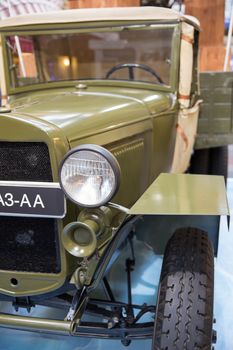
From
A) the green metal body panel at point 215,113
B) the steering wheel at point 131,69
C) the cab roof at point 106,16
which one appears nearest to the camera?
the cab roof at point 106,16

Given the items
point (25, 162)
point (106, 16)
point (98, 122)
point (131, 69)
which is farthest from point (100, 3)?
point (25, 162)

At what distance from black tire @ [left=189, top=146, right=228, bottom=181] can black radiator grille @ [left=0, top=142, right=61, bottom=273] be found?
2422 mm

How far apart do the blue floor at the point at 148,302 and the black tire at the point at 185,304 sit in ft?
2.10

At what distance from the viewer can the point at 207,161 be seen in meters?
3.90

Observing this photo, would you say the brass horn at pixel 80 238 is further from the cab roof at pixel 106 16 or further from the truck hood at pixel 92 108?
the cab roof at pixel 106 16

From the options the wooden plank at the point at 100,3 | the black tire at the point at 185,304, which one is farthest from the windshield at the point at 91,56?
the wooden plank at the point at 100,3

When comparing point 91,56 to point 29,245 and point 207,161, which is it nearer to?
point 207,161

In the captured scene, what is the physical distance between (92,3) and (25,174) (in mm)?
4656

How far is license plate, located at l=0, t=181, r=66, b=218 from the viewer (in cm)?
149

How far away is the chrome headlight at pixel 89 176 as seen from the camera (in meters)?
1.35

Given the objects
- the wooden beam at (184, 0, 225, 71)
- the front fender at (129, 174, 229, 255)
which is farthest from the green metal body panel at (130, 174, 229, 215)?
the wooden beam at (184, 0, 225, 71)

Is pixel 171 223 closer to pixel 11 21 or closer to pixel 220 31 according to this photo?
pixel 11 21

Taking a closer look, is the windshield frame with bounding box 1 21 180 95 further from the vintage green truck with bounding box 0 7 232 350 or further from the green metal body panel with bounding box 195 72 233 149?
the green metal body panel with bounding box 195 72 233 149

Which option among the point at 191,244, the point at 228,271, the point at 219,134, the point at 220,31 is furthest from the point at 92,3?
the point at 191,244
